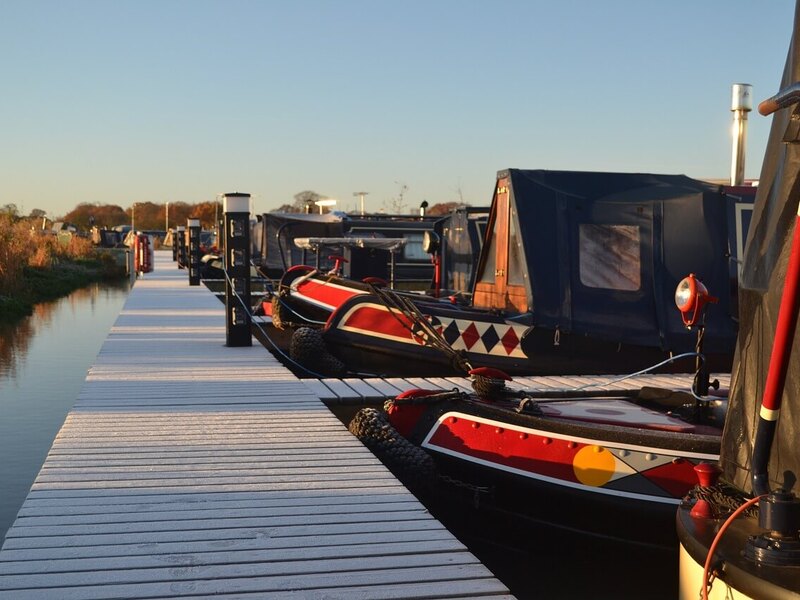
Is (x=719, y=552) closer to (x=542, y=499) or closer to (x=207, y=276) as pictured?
(x=542, y=499)

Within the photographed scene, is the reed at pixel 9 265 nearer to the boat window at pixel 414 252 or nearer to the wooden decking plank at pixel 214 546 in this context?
the boat window at pixel 414 252

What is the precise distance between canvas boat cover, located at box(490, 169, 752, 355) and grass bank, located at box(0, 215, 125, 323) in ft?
45.5

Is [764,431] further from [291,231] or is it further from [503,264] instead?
[291,231]

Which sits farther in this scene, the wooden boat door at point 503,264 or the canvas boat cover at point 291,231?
the canvas boat cover at point 291,231

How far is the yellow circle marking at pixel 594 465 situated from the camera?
19.7 ft

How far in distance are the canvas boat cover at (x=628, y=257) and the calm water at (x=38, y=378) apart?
5.63 meters

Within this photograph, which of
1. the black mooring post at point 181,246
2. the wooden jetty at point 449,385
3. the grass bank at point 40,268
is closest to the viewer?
the wooden jetty at point 449,385

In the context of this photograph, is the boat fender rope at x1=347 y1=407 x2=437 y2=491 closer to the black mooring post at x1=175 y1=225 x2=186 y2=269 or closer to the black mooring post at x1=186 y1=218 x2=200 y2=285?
the black mooring post at x1=186 y1=218 x2=200 y2=285

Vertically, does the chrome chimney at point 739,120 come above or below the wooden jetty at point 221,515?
above

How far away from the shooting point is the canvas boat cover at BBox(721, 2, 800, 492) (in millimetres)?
3588

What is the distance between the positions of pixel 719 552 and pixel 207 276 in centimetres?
3181

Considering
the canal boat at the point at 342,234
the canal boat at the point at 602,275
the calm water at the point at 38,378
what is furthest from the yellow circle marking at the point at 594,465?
the canal boat at the point at 342,234

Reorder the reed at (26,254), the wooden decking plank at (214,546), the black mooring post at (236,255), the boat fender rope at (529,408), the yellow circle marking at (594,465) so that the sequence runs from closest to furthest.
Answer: the wooden decking plank at (214,546) < the yellow circle marking at (594,465) < the boat fender rope at (529,408) < the black mooring post at (236,255) < the reed at (26,254)

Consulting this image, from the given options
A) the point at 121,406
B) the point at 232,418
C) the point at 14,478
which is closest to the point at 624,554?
the point at 232,418
